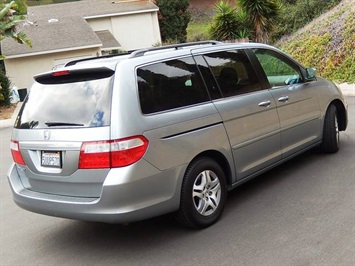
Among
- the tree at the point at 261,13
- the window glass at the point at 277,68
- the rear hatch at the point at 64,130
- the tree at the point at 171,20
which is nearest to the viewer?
the rear hatch at the point at 64,130

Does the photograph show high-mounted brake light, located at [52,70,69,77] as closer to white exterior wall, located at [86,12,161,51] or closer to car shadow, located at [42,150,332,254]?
car shadow, located at [42,150,332,254]

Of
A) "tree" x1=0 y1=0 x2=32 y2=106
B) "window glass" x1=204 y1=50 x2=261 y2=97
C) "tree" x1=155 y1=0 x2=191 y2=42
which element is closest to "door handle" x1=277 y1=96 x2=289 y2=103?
"window glass" x1=204 y1=50 x2=261 y2=97

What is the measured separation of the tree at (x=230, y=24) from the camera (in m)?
19.4

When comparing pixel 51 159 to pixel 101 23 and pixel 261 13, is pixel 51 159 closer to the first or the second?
pixel 261 13

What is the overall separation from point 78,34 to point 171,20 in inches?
402

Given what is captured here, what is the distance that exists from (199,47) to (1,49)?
23.2 meters

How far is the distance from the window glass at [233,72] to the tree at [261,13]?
47.9ft

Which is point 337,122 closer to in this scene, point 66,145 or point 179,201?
point 179,201

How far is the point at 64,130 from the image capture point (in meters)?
3.81

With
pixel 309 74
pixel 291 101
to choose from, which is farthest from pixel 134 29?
pixel 291 101

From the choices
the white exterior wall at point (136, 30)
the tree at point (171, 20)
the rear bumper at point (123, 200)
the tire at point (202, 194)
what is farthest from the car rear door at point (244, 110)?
the tree at point (171, 20)

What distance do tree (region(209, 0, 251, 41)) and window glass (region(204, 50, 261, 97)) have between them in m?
14.8

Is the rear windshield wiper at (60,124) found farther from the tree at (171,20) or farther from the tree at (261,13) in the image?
the tree at (171,20)

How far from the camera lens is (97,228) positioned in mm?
4617
